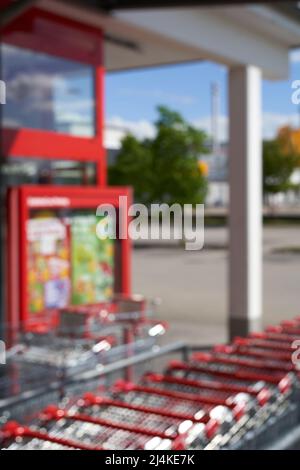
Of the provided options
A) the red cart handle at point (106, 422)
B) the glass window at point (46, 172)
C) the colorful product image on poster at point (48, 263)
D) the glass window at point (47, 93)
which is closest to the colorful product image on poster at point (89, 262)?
the colorful product image on poster at point (48, 263)

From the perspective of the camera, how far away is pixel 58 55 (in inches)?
274

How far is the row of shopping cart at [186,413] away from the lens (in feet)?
10.4

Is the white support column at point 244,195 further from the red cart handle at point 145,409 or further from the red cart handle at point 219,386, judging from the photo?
the red cart handle at point 145,409

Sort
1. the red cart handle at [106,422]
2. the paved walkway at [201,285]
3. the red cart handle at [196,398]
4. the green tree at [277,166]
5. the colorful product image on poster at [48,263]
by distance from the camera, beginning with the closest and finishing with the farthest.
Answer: the red cart handle at [106,422], the red cart handle at [196,398], the colorful product image on poster at [48,263], the paved walkway at [201,285], the green tree at [277,166]

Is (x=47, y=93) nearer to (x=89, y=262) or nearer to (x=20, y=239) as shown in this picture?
(x=20, y=239)

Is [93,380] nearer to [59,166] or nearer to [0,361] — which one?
[0,361]

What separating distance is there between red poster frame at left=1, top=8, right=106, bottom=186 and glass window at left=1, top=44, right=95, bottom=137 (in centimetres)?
7

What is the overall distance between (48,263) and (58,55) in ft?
6.81

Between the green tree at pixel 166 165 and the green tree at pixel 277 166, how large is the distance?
8.72ft

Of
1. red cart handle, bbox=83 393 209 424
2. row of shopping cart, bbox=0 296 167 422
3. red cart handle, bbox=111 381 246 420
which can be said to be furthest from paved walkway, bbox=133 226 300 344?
red cart handle, bbox=83 393 209 424

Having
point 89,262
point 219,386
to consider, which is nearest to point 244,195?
point 89,262

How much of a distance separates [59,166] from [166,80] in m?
6.93

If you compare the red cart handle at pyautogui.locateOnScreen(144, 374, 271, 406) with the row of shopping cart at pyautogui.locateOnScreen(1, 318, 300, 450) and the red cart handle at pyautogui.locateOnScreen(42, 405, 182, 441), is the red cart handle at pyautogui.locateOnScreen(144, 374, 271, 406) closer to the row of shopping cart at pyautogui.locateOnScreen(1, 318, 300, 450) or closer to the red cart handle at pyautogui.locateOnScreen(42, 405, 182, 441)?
the row of shopping cart at pyautogui.locateOnScreen(1, 318, 300, 450)

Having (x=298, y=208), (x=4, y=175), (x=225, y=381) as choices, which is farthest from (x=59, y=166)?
(x=298, y=208)
